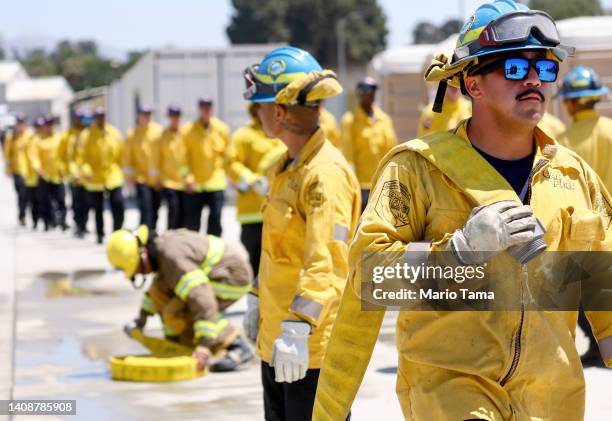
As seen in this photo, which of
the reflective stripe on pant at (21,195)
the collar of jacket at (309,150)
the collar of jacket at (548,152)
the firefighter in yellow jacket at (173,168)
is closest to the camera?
the collar of jacket at (548,152)

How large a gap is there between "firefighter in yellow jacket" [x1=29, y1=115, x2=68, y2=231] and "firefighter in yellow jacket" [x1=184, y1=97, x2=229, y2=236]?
713cm

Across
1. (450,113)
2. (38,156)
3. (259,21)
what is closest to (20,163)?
(38,156)

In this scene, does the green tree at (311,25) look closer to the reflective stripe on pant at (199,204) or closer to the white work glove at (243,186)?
the reflective stripe on pant at (199,204)

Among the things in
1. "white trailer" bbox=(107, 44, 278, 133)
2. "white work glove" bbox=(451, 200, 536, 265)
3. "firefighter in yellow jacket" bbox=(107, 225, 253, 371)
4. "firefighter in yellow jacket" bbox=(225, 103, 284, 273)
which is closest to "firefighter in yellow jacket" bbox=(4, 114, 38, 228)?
"white trailer" bbox=(107, 44, 278, 133)

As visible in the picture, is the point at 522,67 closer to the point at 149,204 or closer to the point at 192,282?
the point at 192,282

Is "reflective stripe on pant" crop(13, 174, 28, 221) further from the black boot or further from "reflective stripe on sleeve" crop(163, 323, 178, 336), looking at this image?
the black boot

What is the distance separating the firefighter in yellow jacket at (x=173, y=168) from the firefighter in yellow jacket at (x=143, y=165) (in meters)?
0.55

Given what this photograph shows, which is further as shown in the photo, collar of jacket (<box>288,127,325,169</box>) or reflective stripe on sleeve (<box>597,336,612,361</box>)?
collar of jacket (<box>288,127,325,169</box>)

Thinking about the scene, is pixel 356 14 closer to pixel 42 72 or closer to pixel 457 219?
pixel 42 72

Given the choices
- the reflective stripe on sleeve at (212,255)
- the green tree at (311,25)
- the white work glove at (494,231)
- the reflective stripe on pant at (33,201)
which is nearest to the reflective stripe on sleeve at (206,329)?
the reflective stripe on sleeve at (212,255)

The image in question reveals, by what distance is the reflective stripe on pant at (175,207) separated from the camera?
49.2ft

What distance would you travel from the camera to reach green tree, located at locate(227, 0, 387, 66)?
101250 millimetres

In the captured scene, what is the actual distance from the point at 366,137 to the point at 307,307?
8.31 metres

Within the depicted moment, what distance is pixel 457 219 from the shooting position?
10.4 ft
